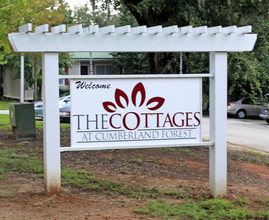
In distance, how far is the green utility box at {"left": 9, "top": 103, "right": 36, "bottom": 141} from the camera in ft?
38.3

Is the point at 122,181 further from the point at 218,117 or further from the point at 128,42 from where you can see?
the point at 128,42

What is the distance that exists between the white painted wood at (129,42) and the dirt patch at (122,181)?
1.88 meters

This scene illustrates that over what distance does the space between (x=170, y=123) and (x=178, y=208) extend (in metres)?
1.12

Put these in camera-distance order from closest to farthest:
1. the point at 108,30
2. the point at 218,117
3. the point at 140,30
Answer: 1. the point at 108,30
2. the point at 140,30
3. the point at 218,117

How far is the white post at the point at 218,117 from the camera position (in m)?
6.13

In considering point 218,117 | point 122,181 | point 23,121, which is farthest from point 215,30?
point 23,121

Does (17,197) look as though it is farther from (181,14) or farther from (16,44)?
(181,14)

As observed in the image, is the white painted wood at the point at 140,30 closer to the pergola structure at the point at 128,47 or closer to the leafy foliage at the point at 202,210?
the pergola structure at the point at 128,47

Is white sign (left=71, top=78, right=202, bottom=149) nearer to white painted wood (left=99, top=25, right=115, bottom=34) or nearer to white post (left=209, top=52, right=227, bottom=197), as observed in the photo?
white post (left=209, top=52, right=227, bottom=197)

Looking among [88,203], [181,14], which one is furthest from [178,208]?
[181,14]

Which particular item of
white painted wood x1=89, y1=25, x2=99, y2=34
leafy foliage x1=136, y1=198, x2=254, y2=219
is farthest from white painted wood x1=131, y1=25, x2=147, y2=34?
leafy foliage x1=136, y1=198, x2=254, y2=219

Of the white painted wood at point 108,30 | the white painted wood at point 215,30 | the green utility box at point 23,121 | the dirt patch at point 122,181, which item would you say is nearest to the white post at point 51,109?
the dirt patch at point 122,181

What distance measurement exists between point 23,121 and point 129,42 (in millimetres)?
6655

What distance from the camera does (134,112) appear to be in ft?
19.7
